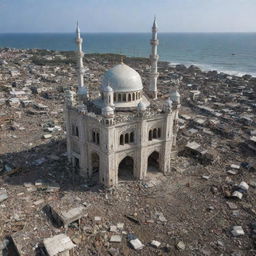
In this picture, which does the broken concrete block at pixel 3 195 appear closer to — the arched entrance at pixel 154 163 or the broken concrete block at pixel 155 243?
the broken concrete block at pixel 155 243

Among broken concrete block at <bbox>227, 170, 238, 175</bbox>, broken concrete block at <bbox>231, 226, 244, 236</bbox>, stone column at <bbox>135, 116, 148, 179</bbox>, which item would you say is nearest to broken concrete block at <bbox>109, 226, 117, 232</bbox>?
stone column at <bbox>135, 116, 148, 179</bbox>

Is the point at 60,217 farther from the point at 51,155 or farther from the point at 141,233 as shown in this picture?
the point at 51,155

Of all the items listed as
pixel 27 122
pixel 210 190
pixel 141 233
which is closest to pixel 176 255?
pixel 141 233

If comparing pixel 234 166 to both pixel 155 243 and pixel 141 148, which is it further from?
pixel 155 243

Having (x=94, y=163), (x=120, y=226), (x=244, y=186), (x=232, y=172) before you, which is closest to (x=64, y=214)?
(x=120, y=226)

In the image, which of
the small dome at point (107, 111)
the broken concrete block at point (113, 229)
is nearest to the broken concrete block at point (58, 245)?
the broken concrete block at point (113, 229)

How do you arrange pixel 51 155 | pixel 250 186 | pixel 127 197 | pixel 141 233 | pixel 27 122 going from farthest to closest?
pixel 27 122
pixel 51 155
pixel 250 186
pixel 127 197
pixel 141 233
